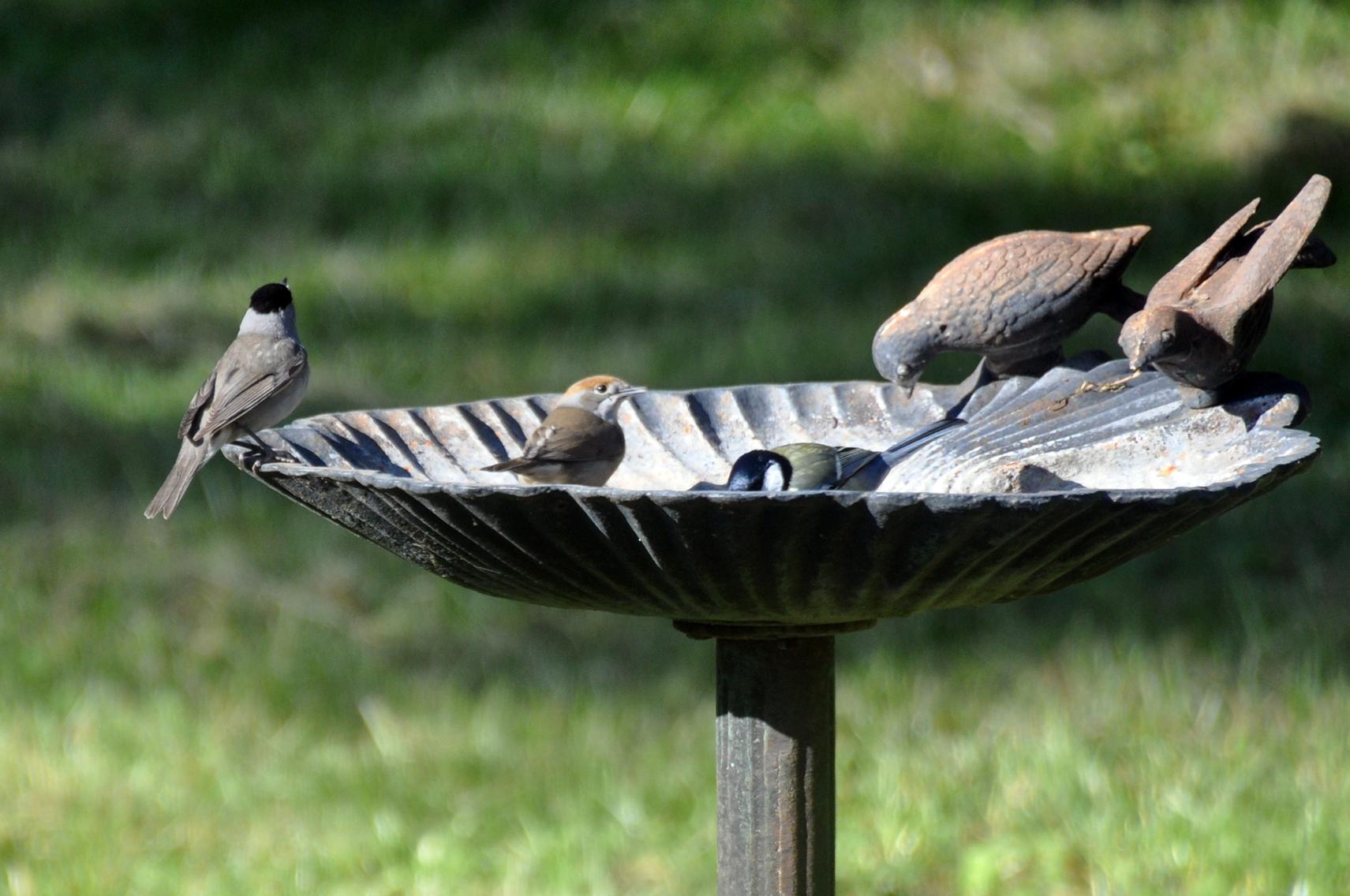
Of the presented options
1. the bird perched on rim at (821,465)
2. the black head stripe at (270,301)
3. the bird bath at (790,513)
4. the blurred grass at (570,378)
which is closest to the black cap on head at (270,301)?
the black head stripe at (270,301)

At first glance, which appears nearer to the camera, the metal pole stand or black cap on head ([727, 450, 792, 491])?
black cap on head ([727, 450, 792, 491])

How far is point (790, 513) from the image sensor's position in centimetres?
178

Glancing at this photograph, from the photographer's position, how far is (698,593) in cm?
200

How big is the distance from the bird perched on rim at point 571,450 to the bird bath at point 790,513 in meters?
0.09

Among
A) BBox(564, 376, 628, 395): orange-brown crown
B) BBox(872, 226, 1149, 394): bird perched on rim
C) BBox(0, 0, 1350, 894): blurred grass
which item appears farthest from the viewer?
BBox(0, 0, 1350, 894): blurred grass

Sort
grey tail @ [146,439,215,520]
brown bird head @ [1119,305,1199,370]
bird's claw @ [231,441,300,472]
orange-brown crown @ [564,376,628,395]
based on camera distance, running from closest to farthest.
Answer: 1. brown bird head @ [1119,305,1199,370]
2. bird's claw @ [231,441,300,472]
3. orange-brown crown @ [564,376,628,395]
4. grey tail @ [146,439,215,520]

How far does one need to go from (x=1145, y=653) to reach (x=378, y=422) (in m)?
2.49

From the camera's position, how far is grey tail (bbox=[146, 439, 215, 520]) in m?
3.02

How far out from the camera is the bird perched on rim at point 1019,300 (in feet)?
7.80

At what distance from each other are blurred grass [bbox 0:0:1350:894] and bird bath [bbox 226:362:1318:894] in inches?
46.5

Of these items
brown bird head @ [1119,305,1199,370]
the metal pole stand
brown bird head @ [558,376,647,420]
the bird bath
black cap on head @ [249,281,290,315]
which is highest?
black cap on head @ [249,281,290,315]

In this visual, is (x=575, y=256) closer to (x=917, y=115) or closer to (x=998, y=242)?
(x=917, y=115)

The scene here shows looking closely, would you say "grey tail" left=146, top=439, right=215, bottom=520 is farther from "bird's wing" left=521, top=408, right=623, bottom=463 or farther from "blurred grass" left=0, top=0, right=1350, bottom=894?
"blurred grass" left=0, top=0, right=1350, bottom=894

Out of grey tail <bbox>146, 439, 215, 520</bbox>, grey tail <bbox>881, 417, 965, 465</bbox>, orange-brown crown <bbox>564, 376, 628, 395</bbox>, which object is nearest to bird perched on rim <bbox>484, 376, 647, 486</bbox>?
orange-brown crown <bbox>564, 376, 628, 395</bbox>
